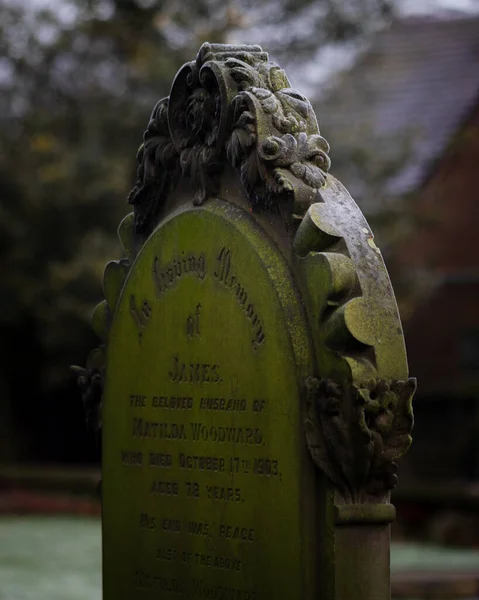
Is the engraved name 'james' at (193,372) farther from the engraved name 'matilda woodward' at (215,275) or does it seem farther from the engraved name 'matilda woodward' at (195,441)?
the engraved name 'matilda woodward' at (215,275)

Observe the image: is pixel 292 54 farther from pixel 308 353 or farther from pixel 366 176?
pixel 308 353

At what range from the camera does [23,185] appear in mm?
18641

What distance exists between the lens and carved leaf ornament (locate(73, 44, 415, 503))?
4.16 metres

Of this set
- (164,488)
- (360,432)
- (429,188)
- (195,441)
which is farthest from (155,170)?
(429,188)

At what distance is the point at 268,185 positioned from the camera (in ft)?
14.9

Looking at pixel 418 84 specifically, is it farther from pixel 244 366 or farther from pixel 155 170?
pixel 244 366

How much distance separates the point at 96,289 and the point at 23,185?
2.31 meters

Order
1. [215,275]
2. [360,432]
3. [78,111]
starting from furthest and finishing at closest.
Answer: [78,111]
[215,275]
[360,432]

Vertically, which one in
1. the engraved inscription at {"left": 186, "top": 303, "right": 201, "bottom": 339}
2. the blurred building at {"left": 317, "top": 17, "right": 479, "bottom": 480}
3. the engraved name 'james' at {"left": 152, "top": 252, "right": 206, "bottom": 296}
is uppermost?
the blurred building at {"left": 317, "top": 17, "right": 479, "bottom": 480}

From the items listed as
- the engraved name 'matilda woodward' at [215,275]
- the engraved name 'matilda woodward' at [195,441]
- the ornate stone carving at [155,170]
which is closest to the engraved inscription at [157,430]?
the engraved name 'matilda woodward' at [195,441]

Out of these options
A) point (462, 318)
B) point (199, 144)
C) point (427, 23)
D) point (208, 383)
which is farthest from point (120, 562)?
point (427, 23)

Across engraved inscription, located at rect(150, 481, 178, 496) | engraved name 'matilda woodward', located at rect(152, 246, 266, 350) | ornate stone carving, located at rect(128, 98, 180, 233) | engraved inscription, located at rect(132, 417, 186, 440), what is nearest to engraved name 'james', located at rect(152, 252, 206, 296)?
engraved name 'matilda woodward', located at rect(152, 246, 266, 350)

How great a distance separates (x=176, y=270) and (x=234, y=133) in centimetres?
66

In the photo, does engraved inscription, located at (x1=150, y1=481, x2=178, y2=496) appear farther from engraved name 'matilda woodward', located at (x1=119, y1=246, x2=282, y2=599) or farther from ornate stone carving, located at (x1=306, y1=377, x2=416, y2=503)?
ornate stone carving, located at (x1=306, y1=377, x2=416, y2=503)
